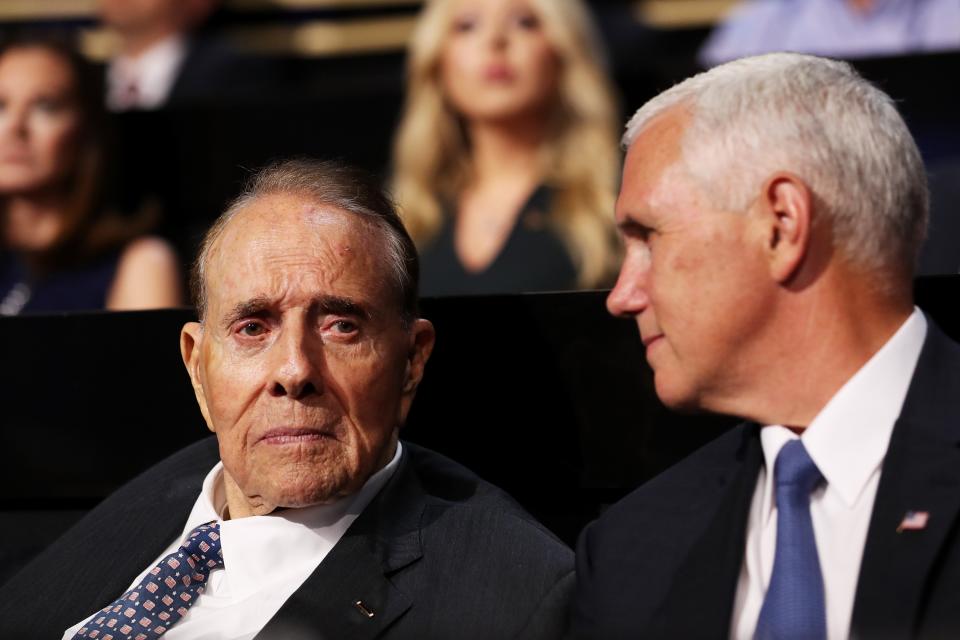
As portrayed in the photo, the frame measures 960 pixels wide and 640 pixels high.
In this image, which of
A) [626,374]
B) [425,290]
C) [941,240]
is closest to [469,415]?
[626,374]

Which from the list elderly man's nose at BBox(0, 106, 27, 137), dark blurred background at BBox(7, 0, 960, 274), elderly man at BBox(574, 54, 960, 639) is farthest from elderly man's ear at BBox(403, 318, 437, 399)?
elderly man's nose at BBox(0, 106, 27, 137)

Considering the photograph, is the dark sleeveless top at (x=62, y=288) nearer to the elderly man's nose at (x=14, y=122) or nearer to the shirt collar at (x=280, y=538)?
the elderly man's nose at (x=14, y=122)

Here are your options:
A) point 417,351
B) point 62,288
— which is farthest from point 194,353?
point 62,288

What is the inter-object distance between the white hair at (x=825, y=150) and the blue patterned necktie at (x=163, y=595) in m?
0.79

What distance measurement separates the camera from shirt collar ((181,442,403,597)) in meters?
1.70

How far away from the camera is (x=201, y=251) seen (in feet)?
6.09

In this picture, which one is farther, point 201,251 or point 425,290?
point 425,290

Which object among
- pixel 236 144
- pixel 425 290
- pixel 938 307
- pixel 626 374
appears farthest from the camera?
pixel 236 144

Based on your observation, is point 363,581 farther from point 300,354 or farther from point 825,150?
point 825,150

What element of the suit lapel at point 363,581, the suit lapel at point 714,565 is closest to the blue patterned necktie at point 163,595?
the suit lapel at point 363,581

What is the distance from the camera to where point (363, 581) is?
163 cm

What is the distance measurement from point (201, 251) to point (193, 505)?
0.35m

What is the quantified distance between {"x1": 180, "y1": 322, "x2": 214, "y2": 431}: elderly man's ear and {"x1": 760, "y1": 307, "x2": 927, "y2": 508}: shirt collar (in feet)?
2.72

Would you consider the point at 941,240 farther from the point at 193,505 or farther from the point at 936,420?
the point at 193,505
